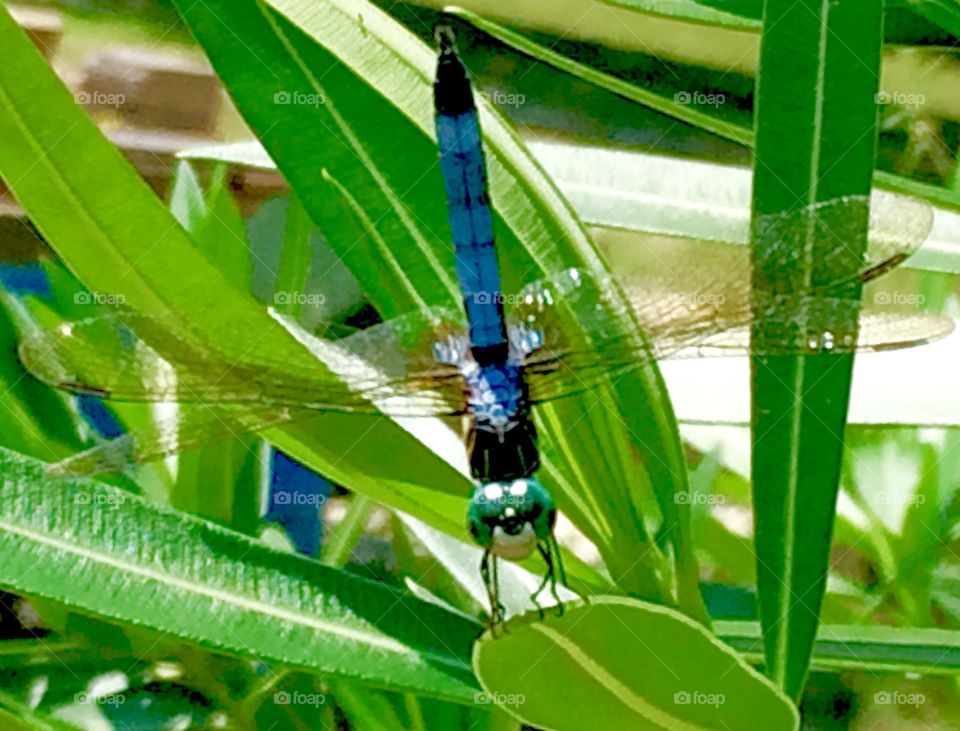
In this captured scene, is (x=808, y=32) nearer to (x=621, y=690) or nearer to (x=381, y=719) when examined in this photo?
(x=621, y=690)

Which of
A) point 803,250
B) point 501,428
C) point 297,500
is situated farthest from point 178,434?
point 803,250

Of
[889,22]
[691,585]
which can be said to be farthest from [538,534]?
[889,22]

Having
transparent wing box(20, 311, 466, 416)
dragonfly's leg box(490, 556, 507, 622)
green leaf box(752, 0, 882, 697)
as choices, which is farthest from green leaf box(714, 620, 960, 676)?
transparent wing box(20, 311, 466, 416)

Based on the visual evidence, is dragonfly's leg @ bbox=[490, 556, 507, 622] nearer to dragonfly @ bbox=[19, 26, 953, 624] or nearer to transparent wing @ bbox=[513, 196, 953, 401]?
dragonfly @ bbox=[19, 26, 953, 624]

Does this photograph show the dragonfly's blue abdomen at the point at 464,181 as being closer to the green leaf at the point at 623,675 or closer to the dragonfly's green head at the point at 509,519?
the dragonfly's green head at the point at 509,519

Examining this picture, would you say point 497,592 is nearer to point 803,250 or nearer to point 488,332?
point 488,332

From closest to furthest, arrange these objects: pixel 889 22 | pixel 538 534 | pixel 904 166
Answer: pixel 538 534
pixel 889 22
pixel 904 166

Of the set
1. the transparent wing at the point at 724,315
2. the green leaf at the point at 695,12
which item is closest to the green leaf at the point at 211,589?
the transparent wing at the point at 724,315
